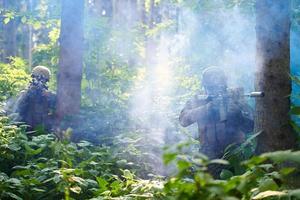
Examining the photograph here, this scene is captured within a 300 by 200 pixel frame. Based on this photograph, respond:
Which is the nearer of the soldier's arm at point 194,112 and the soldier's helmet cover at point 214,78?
the soldier's helmet cover at point 214,78

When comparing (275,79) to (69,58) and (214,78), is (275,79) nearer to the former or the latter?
(214,78)

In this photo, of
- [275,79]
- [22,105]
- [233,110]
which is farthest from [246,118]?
[22,105]

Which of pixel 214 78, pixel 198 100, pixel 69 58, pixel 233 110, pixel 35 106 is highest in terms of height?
pixel 69 58

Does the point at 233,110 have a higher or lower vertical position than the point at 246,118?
higher

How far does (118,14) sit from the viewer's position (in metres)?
24.3

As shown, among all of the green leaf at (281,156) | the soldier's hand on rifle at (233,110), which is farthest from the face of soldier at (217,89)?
the green leaf at (281,156)

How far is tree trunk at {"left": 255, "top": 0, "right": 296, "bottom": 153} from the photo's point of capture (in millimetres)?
3664

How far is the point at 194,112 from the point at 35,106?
3.39m

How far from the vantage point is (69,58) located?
780cm

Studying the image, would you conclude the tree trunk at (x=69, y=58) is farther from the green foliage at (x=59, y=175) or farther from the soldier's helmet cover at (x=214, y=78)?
the soldier's helmet cover at (x=214, y=78)

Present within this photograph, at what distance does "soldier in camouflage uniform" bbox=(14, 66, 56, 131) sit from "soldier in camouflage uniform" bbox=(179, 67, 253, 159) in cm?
320

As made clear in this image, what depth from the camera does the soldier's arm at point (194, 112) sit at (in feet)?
18.3

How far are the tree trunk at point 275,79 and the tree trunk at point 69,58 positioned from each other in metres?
4.76

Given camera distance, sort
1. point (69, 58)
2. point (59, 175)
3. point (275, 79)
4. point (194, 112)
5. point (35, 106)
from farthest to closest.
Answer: point (69, 58)
point (35, 106)
point (194, 112)
point (59, 175)
point (275, 79)
